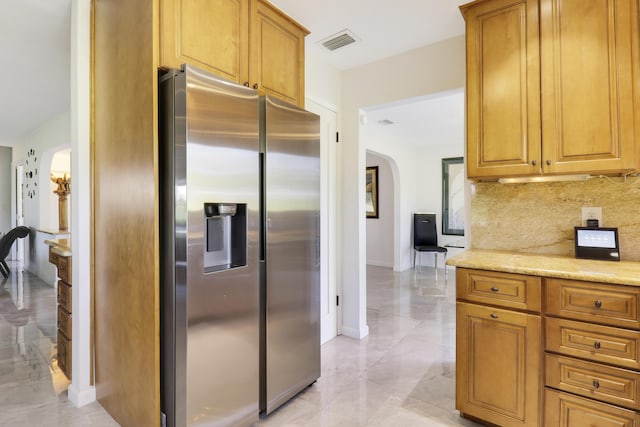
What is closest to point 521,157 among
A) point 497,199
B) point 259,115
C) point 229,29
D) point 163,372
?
point 497,199

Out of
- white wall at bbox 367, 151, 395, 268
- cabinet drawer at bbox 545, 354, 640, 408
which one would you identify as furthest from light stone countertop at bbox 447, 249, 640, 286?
white wall at bbox 367, 151, 395, 268

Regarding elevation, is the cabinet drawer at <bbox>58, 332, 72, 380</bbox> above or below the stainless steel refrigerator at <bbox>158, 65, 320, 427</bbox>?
below

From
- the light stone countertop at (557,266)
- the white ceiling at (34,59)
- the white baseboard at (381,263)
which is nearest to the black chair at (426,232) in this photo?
the white baseboard at (381,263)

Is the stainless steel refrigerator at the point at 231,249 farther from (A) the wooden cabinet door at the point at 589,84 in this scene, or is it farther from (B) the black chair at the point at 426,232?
(B) the black chair at the point at 426,232

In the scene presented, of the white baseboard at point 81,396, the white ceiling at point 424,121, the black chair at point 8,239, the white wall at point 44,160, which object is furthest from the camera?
the black chair at point 8,239

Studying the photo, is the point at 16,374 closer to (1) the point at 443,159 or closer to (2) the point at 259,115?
(2) the point at 259,115

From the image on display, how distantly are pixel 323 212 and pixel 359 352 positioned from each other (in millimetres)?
1253

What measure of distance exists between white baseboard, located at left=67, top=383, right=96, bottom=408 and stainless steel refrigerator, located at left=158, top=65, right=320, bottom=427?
2.76ft

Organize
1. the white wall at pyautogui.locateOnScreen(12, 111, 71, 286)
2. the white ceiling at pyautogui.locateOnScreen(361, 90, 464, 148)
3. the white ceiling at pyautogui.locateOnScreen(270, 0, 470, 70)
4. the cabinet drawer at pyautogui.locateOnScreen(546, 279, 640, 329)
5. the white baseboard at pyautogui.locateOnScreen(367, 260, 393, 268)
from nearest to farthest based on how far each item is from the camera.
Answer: the cabinet drawer at pyautogui.locateOnScreen(546, 279, 640, 329) < the white ceiling at pyautogui.locateOnScreen(270, 0, 470, 70) < the white ceiling at pyautogui.locateOnScreen(361, 90, 464, 148) < the white wall at pyautogui.locateOnScreen(12, 111, 71, 286) < the white baseboard at pyautogui.locateOnScreen(367, 260, 393, 268)

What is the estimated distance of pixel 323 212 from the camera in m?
3.04

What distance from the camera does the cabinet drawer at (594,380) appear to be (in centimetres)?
145

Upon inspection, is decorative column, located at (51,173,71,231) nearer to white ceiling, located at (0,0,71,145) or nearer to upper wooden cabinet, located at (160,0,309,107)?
white ceiling, located at (0,0,71,145)

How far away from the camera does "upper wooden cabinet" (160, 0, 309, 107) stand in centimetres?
164

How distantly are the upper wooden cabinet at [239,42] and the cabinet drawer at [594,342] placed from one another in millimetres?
2049
